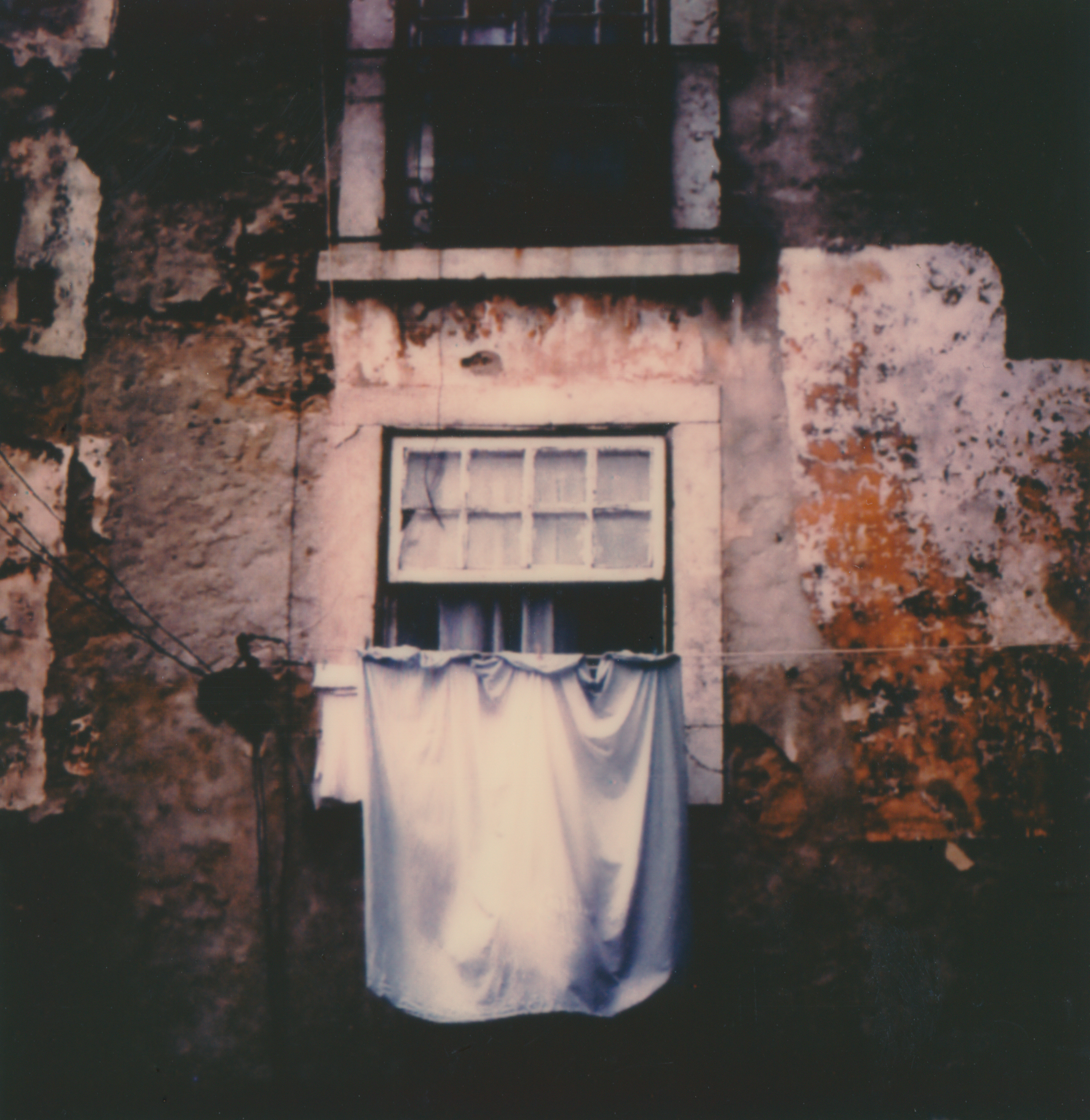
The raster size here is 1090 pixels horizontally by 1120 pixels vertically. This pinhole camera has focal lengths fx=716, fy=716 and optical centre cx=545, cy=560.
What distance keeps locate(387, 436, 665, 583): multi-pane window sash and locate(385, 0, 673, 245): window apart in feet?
3.75

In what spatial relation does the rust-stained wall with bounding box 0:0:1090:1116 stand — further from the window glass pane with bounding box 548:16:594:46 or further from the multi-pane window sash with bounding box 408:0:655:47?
the window glass pane with bounding box 548:16:594:46

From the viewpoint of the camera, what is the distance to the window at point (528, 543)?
3.71m

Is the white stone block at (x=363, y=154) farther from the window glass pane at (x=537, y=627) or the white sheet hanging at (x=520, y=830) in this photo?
the white sheet hanging at (x=520, y=830)

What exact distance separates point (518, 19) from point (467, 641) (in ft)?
11.3

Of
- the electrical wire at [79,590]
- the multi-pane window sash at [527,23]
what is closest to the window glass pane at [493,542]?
the electrical wire at [79,590]

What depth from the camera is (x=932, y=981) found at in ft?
11.4

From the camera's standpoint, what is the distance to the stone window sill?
3742 millimetres

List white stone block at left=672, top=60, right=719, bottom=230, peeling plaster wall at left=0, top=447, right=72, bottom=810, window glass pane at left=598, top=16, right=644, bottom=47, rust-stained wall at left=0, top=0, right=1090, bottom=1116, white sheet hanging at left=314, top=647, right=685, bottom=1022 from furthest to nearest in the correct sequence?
window glass pane at left=598, top=16, right=644, bottom=47 < white stone block at left=672, top=60, right=719, bottom=230 < peeling plaster wall at left=0, top=447, right=72, bottom=810 < rust-stained wall at left=0, top=0, right=1090, bottom=1116 < white sheet hanging at left=314, top=647, right=685, bottom=1022

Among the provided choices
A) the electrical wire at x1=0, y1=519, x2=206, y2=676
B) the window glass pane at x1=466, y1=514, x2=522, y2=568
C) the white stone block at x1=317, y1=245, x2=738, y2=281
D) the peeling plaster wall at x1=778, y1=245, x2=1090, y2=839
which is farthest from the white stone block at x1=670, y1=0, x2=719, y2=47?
the electrical wire at x1=0, y1=519, x2=206, y2=676

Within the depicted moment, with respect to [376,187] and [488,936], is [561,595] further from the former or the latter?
[376,187]

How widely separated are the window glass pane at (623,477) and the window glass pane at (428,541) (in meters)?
0.80

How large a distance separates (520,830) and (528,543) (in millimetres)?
1394

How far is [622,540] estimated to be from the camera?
372 cm

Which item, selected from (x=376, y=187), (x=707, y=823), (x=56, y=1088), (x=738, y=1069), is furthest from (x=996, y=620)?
(x=56, y=1088)
